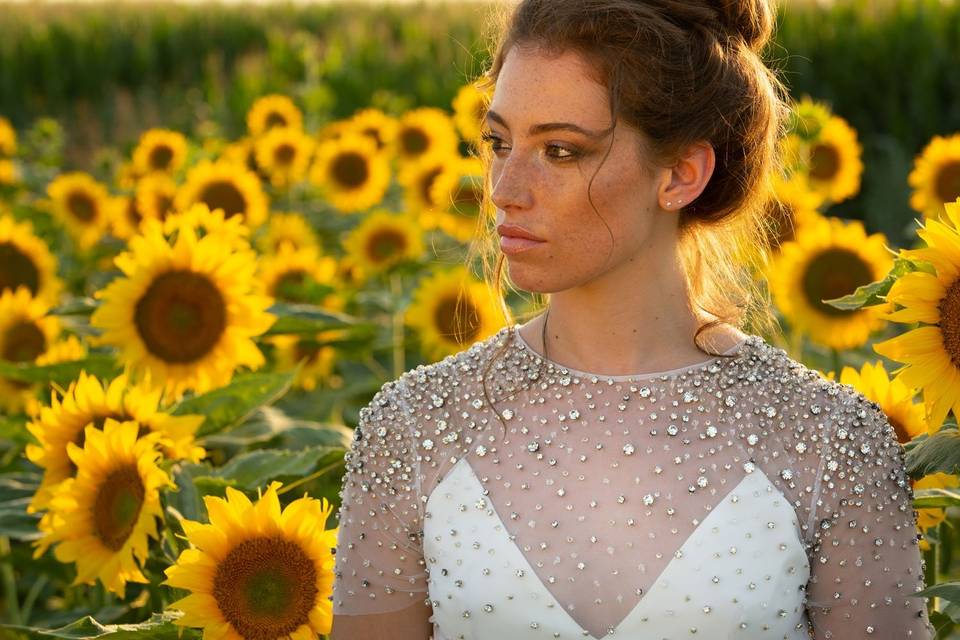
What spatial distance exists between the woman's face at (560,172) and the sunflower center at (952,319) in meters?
0.48

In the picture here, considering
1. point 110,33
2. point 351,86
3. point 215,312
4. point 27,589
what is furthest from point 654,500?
point 110,33

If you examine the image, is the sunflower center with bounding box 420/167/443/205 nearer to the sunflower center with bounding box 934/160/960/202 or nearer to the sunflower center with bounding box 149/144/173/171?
the sunflower center with bounding box 149/144/173/171

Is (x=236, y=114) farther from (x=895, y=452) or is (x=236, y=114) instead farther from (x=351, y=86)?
(x=895, y=452)

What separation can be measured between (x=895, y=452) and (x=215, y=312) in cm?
183

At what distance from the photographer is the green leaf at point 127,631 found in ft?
7.86

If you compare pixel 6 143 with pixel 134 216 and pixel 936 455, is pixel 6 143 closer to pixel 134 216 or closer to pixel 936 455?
pixel 134 216

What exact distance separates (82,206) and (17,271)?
58.7 inches

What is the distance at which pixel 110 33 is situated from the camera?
20562 mm

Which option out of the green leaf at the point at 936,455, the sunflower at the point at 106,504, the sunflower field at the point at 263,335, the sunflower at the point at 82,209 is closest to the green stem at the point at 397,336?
the sunflower field at the point at 263,335

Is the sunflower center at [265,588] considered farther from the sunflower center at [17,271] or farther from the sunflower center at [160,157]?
the sunflower center at [160,157]

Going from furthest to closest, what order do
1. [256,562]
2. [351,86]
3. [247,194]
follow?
[351,86] → [247,194] → [256,562]

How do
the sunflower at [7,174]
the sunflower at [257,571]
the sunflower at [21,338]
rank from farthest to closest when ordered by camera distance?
the sunflower at [7,174] < the sunflower at [21,338] < the sunflower at [257,571]

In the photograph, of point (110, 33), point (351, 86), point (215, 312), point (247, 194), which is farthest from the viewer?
point (110, 33)

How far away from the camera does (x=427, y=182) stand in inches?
241
